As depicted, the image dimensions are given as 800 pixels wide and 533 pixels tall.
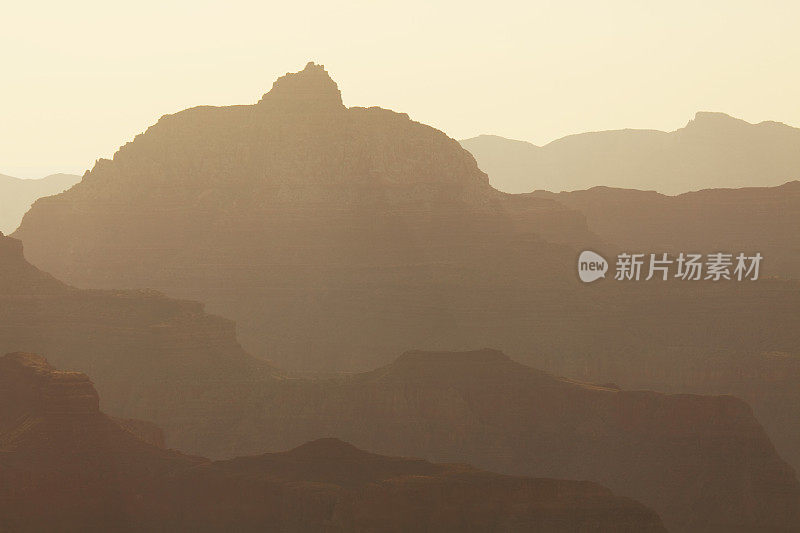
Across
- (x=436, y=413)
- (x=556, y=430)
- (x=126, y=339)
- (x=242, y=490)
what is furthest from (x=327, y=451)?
(x=126, y=339)

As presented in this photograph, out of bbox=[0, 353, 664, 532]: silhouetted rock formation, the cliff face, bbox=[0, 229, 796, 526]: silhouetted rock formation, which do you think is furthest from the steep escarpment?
bbox=[0, 353, 664, 532]: silhouetted rock formation

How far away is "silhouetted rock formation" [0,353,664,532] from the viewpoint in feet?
314

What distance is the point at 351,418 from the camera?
14225 centimetres

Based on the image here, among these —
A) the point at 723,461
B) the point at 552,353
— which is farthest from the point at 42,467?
the point at 552,353

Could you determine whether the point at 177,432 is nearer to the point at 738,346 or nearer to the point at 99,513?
the point at 99,513

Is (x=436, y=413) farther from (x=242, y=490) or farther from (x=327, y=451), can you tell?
(x=242, y=490)

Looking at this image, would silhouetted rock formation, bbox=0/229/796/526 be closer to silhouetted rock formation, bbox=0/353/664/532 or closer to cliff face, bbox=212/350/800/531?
cliff face, bbox=212/350/800/531

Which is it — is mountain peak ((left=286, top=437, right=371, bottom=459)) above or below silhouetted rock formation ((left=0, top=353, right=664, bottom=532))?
above

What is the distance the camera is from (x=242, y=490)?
98.9 m

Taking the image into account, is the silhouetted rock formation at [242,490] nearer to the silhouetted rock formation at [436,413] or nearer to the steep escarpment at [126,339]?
the silhouetted rock formation at [436,413]

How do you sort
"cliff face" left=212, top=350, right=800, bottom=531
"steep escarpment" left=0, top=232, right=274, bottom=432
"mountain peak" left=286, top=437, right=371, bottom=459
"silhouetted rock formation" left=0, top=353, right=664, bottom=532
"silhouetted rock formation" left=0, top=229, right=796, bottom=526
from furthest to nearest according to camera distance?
"steep escarpment" left=0, top=232, right=274, bottom=432
"silhouetted rock formation" left=0, top=229, right=796, bottom=526
"cliff face" left=212, top=350, right=800, bottom=531
"mountain peak" left=286, top=437, right=371, bottom=459
"silhouetted rock formation" left=0, top=353, right=664, bottom=532

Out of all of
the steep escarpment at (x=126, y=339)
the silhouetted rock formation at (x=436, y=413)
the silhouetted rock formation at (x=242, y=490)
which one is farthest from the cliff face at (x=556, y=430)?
the silhouetted rock formation at (x=242, y=490)

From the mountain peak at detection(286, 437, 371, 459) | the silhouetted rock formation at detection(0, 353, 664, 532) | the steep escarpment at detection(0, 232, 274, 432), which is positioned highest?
the steep escarpment at detection(0, 232, 274, 432)

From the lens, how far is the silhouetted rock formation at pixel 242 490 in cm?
9562
